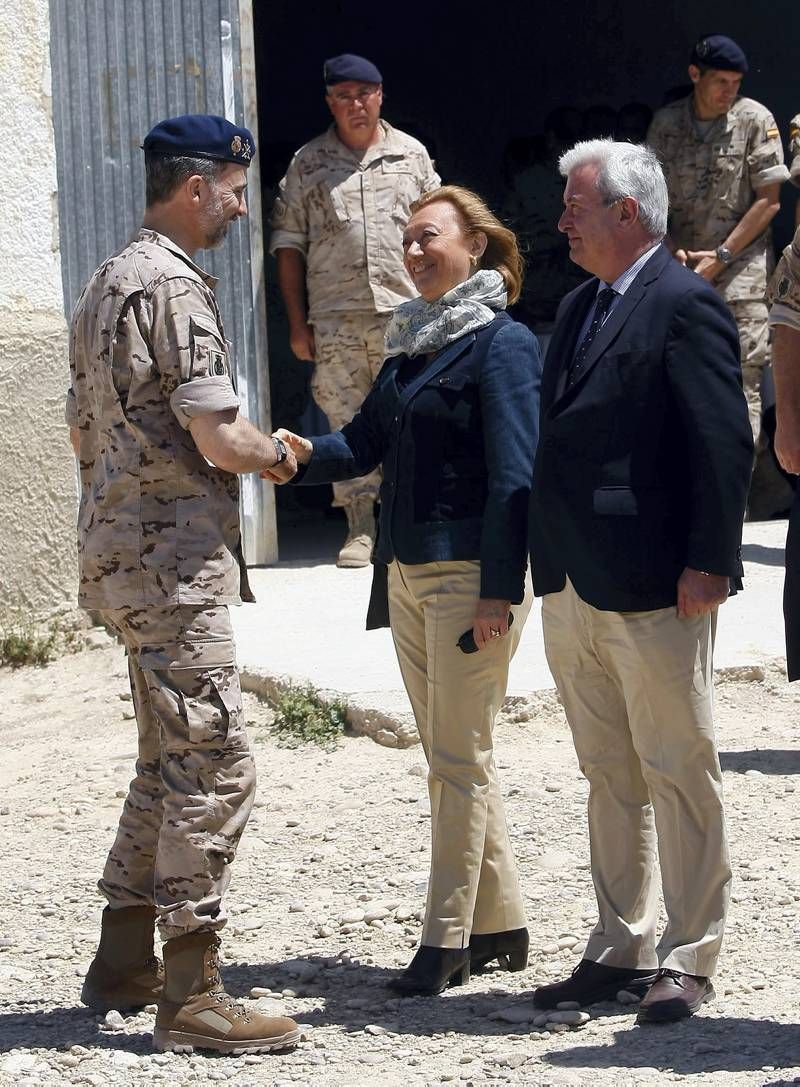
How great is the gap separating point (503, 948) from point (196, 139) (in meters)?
2.05

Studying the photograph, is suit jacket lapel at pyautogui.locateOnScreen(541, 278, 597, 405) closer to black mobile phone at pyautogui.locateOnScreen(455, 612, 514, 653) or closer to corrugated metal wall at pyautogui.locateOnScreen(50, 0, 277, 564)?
black mobile phone at pyautogui.locateOnScreen(455, 612, 514, 653)

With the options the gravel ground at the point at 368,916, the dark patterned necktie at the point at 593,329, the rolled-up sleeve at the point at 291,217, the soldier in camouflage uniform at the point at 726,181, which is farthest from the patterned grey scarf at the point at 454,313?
the soldier in camouflage uniform at the point at 726,181

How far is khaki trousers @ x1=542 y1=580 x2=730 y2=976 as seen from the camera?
3.52m

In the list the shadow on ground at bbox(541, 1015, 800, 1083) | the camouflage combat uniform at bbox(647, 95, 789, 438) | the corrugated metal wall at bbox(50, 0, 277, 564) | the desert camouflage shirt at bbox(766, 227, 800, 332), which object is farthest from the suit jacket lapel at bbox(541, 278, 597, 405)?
the camouflage combat uniform at bbox(647, 95, 789, 438)

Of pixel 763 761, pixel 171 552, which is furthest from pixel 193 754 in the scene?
pixel 763 761

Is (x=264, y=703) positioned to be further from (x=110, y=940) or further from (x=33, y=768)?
(x=110, y=940)

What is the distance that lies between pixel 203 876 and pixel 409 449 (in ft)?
3.59

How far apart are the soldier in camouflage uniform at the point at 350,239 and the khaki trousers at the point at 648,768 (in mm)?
4497

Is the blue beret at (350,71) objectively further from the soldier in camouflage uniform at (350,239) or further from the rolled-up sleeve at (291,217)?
the rolled-up sleeve at (291,217)

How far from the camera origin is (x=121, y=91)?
26.0 feet

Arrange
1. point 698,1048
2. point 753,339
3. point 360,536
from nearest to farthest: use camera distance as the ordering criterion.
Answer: point 698,1048 < point 360,536 < point 753,339

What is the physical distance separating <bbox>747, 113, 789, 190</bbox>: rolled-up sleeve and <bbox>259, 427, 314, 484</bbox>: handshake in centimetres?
512

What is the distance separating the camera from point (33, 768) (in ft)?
20.3

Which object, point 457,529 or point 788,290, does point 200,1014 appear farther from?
point 788,290
